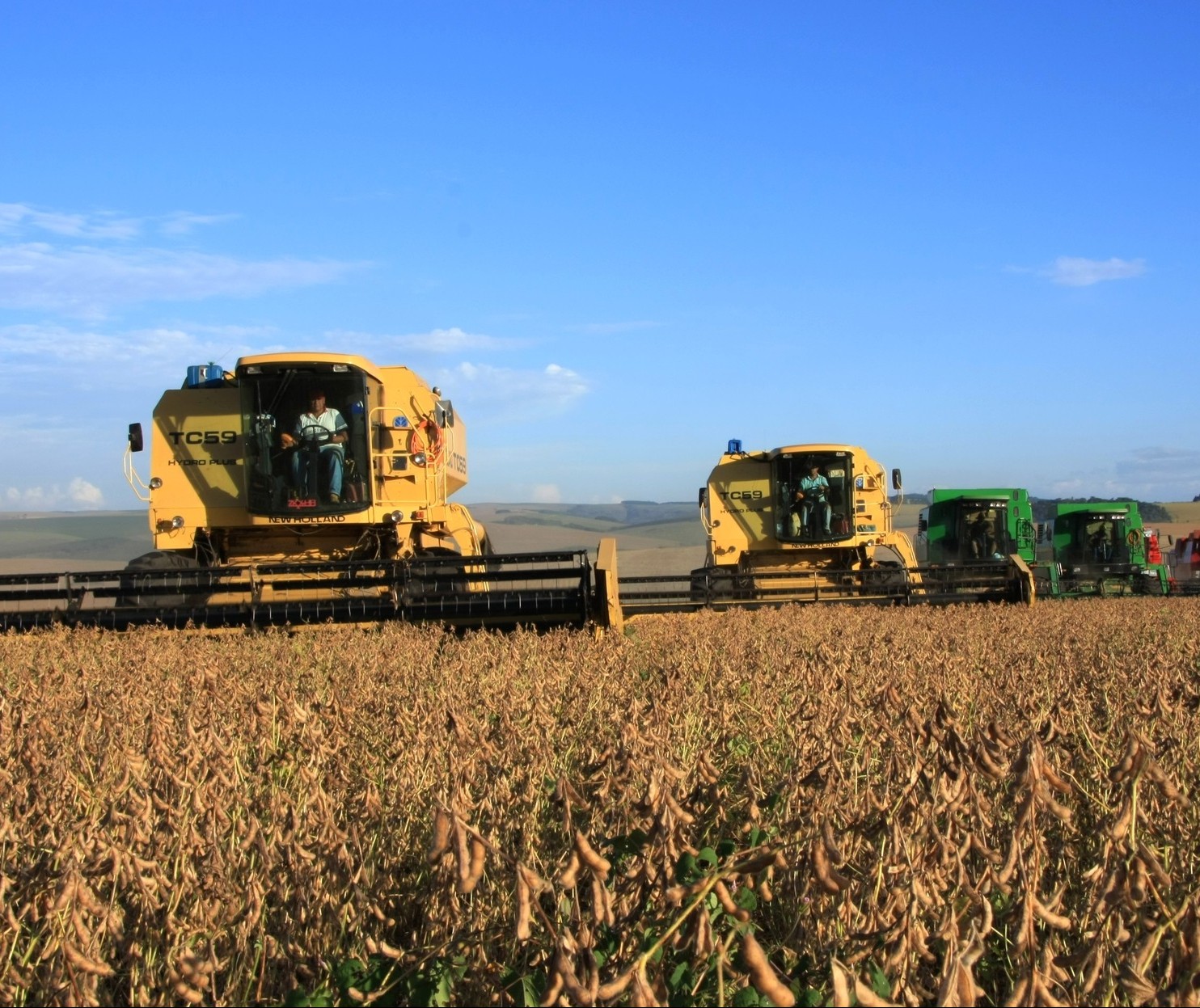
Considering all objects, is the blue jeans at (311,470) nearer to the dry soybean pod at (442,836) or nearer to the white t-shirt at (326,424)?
the white t-shirt at (326,424)

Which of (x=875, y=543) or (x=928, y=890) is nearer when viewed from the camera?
(x=928, y=890)

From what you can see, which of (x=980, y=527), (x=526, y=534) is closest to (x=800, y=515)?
(x=980, y=527)

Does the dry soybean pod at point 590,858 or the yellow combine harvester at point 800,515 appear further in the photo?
the yellow combine harvester at point 800,515

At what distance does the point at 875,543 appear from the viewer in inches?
637

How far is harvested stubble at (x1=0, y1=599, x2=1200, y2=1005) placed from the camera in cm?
172

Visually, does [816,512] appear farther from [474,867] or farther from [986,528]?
[474,867]

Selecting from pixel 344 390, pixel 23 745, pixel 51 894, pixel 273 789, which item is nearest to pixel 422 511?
pixel 344 390

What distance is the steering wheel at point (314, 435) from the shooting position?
10578 millimetres

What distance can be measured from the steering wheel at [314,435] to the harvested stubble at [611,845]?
5.68 m

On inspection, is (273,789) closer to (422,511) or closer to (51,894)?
(51,894)

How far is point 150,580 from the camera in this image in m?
9.30

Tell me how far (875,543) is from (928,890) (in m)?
14.4

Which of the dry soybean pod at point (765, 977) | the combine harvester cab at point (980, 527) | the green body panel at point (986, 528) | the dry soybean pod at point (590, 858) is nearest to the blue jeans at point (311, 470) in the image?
the dry soybean pod at point (590, 858)

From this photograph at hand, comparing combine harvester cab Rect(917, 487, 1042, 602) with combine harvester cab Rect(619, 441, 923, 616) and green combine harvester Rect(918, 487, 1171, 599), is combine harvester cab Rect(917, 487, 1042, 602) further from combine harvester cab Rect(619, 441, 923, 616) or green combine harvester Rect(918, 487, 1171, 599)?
combine harvester cab Rect(619, 441, 923, 616)
